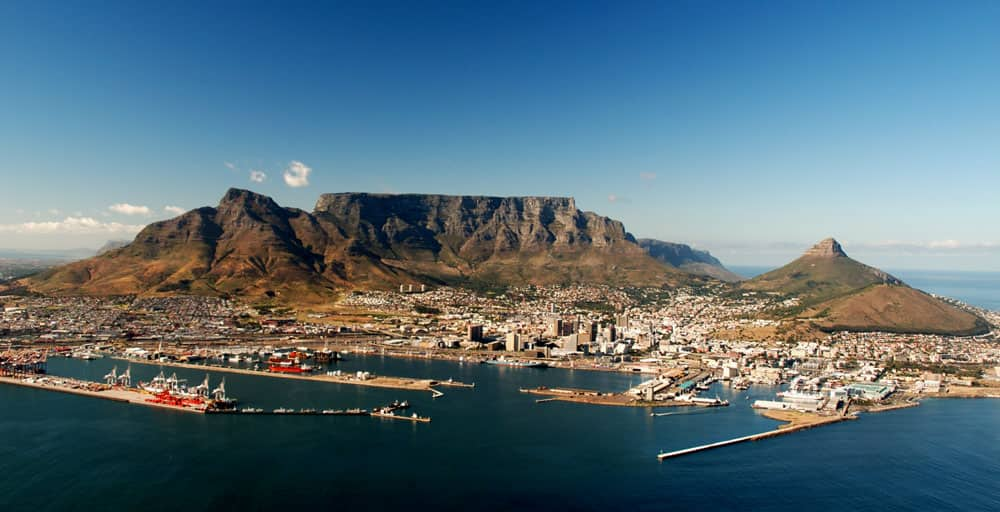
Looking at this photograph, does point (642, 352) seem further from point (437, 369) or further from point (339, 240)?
point (339, 240)

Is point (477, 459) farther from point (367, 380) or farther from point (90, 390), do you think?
point (90, 390)

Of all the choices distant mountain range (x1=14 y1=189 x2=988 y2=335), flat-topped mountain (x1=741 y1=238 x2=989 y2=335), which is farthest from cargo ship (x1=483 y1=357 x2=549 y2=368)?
flat-topped mountain (x1=741 y1=238 x2=989 y2=335)

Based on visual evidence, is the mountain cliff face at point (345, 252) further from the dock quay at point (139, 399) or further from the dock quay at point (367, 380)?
the dock quay at point (139, 399)

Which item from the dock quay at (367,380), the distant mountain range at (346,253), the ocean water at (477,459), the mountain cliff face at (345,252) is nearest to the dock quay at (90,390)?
the ocean water at (477,459)

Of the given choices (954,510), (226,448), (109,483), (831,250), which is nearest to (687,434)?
(954,510)

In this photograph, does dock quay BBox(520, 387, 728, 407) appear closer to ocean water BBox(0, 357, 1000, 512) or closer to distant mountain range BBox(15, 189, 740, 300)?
ocean water BBox(0, 357, 1000, 512)

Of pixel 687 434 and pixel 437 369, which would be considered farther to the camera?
pixel 437 369
